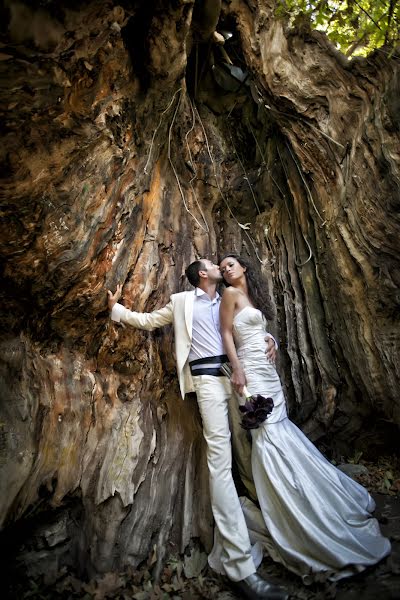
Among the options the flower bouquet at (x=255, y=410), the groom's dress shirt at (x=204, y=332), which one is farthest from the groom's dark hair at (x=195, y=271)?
the flower bouquet at (x=255, y=410)

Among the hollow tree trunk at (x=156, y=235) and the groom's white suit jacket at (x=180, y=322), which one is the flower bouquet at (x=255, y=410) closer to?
the groom's white suit jacket at (x=180, y=322)

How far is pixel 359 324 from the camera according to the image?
173 inches

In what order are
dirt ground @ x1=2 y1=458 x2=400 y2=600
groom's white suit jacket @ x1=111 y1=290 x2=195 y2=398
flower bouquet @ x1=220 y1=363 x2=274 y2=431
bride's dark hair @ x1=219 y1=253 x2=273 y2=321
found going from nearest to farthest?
1. dirt ground @ x1=2 y1=458 x2=400 y2=600
2. flower bouquet @ x1=220 y1=363 x2=274 y2=431
3. groom's white suit jacket @ x1=111 y1=290 x2=195 y2=398
4. bride's dark hair @ x1=219 y1=253 x2=273 y2=321

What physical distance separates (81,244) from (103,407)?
5.29 ft

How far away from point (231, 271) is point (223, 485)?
2110 mm

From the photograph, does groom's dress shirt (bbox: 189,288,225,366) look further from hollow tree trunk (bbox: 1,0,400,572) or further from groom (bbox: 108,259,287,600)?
hollow tree trunk (bbox: 1,0,400,572)

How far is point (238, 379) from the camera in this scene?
3557 millimetres

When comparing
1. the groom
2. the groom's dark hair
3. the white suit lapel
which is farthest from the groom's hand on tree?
the groom's dark hair

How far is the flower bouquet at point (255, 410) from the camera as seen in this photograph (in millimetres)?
3365

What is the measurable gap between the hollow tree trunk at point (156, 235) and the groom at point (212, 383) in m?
0.48

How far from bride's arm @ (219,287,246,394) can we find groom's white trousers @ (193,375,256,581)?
231 mm

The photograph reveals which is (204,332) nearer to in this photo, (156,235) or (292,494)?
(156,235)

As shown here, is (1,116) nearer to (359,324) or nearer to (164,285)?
(164,285)

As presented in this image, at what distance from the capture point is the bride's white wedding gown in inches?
117
